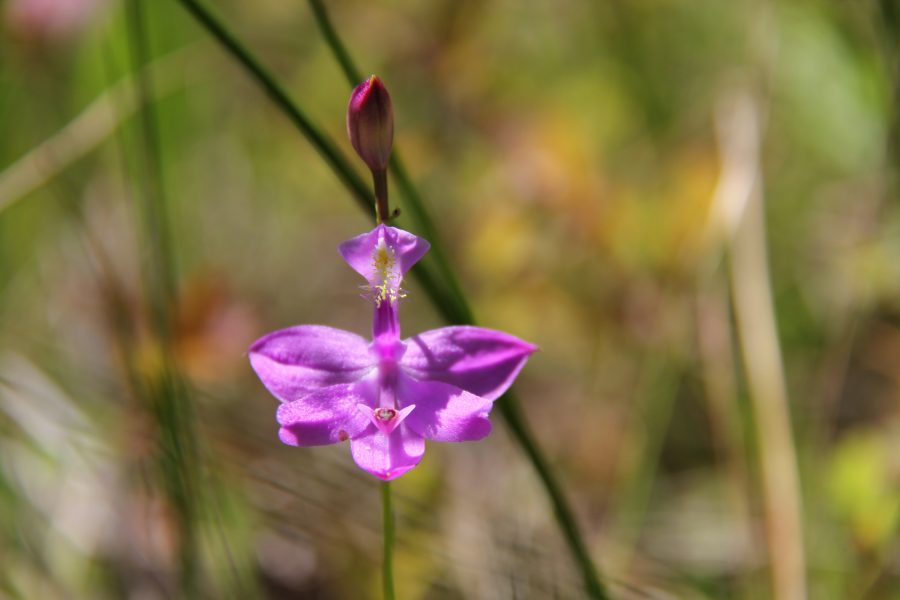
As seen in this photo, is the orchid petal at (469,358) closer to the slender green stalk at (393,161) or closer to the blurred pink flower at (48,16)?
the slender green stalk at (393,161)

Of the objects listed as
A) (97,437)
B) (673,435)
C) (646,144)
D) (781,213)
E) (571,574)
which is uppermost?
(646,144)

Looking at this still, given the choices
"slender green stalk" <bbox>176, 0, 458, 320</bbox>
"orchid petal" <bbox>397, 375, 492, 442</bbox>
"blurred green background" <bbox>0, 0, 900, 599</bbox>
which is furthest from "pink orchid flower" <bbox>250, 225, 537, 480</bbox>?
"blurred green background" <bbox>0, 0, 900, 599</bbox>

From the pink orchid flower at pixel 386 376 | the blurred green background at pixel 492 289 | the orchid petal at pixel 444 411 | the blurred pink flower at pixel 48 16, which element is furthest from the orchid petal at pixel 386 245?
the blurred pink flower at pixel 48 16

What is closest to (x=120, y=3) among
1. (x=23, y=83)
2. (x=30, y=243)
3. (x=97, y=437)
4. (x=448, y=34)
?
(x=23, y=83)

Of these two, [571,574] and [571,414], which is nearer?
[571,574]

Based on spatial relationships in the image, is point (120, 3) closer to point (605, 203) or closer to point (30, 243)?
point (30, 243)

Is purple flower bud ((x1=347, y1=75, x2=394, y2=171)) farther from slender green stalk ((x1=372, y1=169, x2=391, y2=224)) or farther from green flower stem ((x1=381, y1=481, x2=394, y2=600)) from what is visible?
green flower stem ((x1=381, y1=481, x2=394, y2=600))

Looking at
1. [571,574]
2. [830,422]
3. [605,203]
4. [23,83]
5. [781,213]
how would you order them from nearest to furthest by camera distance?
[571,574], [830,422], [605,203], [781,213], [23,83]

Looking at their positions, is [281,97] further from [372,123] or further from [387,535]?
[387,535]
